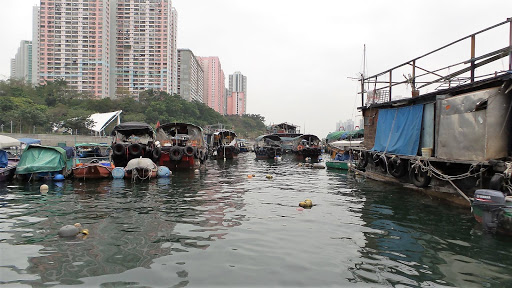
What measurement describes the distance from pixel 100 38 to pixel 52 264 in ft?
310

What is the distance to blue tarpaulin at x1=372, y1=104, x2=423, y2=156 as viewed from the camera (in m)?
11.4

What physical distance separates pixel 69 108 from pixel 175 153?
1603 inches

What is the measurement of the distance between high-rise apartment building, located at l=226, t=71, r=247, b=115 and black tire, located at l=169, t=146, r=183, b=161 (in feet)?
366

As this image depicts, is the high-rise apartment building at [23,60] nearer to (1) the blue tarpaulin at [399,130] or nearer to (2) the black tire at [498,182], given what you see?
(1) the blue tarpaulin at [399,130]

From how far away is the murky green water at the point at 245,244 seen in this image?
4270 millimetres

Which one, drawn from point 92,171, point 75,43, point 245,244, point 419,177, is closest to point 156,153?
point 92,171

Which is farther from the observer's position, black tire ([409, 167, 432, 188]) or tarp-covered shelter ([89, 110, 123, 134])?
tarp-covered shelter ([89, 110, 123, 134])

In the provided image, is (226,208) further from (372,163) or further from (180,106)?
(180,106)

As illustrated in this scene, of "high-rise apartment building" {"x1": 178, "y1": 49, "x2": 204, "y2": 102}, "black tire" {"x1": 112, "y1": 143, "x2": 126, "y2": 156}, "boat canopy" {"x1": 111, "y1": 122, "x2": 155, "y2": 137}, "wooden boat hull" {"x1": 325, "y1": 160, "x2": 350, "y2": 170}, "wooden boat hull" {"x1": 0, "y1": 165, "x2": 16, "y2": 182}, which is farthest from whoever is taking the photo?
"high-rise apartment building" {"x1": 178, "y1": 49, "x2": 204, "y2": 102}

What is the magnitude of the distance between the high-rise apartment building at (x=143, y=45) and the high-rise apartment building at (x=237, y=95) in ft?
131

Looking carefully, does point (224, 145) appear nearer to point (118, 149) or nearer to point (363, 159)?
point (118, 149)

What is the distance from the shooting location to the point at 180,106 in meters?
64.5

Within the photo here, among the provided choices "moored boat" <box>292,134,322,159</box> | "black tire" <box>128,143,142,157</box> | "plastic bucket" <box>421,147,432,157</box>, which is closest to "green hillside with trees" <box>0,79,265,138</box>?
"black tire" <box>128,143,142,157</box>

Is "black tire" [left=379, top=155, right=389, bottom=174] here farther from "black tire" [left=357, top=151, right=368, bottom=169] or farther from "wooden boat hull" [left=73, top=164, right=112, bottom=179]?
"wooden boat hull" [left=73, top=164, right=112, bottom=179]
